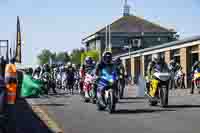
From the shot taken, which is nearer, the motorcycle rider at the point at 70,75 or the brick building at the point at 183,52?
the motorcycle rider at the point at 70,75

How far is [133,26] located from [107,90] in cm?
10739

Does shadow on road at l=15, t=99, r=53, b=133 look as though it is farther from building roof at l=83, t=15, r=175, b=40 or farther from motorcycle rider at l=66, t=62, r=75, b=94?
building roof at l=83, t=15, r=175, b=40

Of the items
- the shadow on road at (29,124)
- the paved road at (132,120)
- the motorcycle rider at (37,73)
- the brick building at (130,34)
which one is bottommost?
the shadow on road at (29,124)

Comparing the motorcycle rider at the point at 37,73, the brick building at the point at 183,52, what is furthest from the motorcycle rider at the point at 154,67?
the motorcycle rider at the point at 37,73

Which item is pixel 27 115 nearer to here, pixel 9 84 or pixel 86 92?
pixel 9 84

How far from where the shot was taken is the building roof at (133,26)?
121 m

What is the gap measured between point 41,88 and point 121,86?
6.70 m

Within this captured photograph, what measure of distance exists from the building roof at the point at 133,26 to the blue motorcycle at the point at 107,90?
→ 101955mm

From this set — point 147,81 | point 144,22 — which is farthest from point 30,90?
point 144,22

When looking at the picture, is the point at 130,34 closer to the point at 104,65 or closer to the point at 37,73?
the point at 37,73

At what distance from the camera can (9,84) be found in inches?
483

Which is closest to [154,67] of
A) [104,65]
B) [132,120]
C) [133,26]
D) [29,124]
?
[104,65]

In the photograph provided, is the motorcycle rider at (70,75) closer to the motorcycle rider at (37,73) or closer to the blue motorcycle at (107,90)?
the motorcycle rider at (37,73)

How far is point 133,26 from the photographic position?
404 feet
